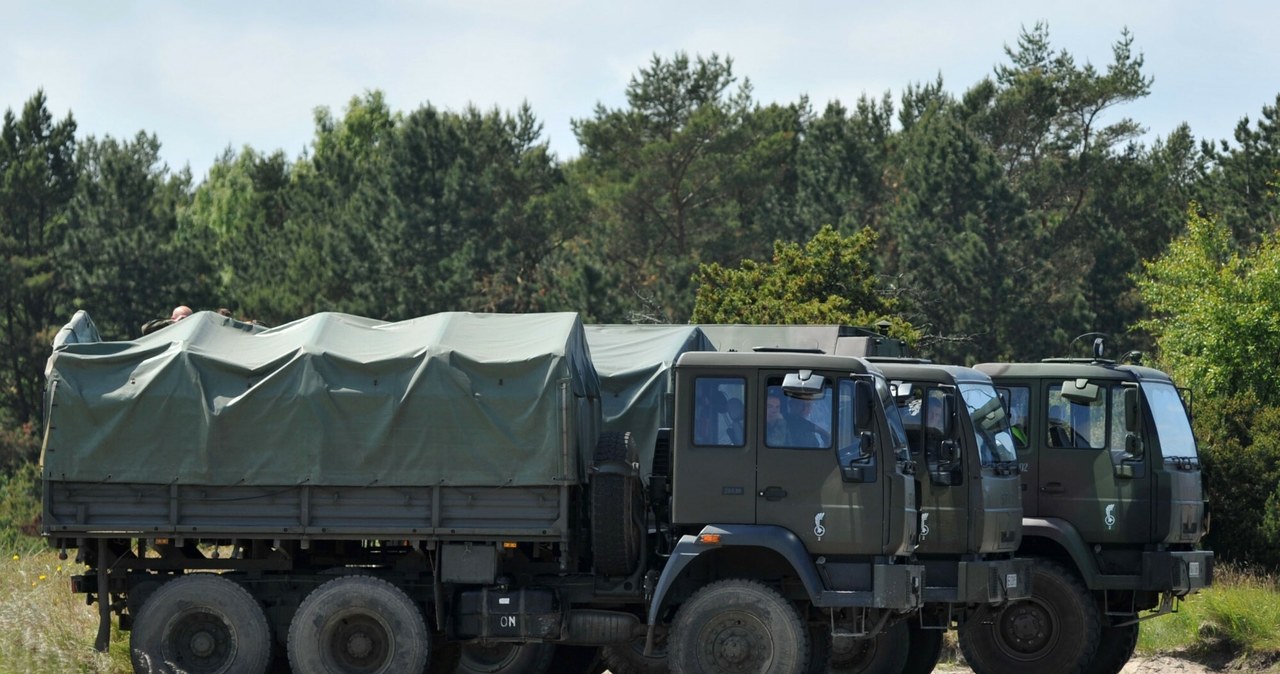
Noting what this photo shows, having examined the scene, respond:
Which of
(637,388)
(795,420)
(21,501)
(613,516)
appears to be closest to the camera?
(795,420)

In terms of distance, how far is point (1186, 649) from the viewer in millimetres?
19047

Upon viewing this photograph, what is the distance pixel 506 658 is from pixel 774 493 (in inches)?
130

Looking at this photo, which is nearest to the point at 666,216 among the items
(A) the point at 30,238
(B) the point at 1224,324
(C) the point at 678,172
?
(C) the point at 678,172

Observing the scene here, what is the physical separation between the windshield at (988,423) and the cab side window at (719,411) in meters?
2.49

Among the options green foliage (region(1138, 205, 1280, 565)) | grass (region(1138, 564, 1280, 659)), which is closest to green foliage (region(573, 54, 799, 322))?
green foliage (region(1138, 205, 1280, 565))

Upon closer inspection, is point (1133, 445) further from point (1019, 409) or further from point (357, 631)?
point (357, 631)

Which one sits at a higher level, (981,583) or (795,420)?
(795,420)

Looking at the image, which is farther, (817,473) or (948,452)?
(948,452)

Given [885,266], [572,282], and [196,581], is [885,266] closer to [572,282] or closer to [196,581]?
[572,282]

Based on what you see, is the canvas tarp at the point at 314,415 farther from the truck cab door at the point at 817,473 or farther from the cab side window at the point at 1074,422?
the cab side window at the point at 1074,422

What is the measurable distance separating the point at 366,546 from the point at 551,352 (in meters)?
2.33

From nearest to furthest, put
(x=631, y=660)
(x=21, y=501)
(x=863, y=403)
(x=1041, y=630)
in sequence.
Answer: (x=863, y=403), (x=631, y=660), (x=1041, y=630), (x=21, y=501)

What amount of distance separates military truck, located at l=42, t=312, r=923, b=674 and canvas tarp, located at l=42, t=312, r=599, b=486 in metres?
0.02

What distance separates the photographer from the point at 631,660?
622 inches
